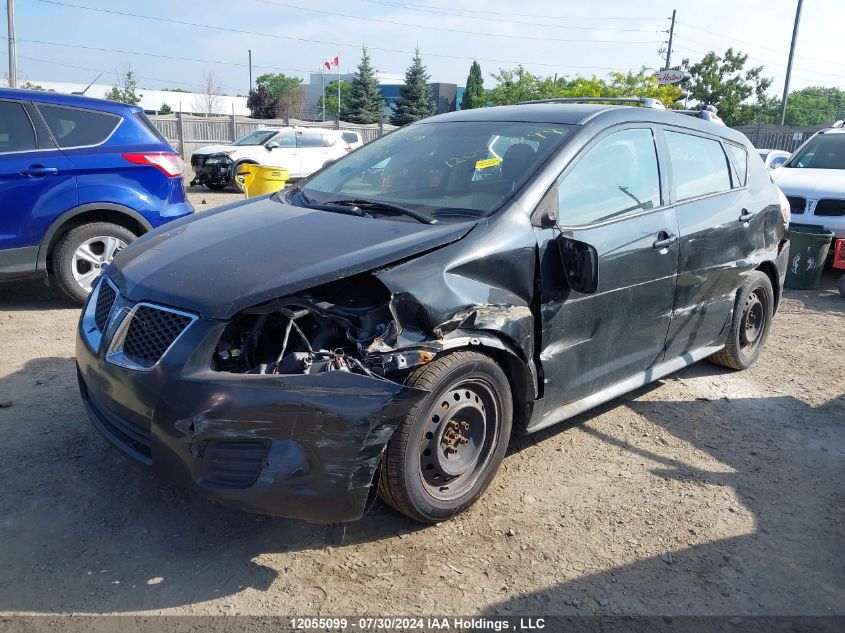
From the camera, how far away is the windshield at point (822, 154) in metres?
9.97

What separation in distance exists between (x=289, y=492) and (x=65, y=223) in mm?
4621

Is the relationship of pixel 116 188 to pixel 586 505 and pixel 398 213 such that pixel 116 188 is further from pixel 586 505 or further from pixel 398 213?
pixel 586 505

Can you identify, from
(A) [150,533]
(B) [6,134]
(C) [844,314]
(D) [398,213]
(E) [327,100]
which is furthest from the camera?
(E) [327,100]

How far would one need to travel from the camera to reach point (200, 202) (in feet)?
49.8

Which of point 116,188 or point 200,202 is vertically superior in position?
point 116,188

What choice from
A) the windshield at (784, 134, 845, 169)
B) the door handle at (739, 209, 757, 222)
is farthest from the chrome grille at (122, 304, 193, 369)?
the windshield at (784, 134, 845, 169)

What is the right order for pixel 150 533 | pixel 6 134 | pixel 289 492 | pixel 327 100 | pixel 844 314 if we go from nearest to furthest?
1. pixel 289 492
2. pixel 150 533
3. pixel 6 134
4. pixel 844 314
5. pixel 327 100

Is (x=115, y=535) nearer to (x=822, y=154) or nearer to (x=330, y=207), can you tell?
(x=330, y=207)

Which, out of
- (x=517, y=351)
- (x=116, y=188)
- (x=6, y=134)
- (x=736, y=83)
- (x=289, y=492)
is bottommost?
(x=289, y=492)

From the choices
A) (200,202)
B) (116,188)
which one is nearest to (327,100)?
(200,202)

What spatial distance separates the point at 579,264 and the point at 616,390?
1.03 meters

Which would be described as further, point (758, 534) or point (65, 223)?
point (65, 223)

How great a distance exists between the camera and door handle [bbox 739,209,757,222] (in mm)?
4723

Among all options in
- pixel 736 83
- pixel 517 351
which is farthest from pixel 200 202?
pixel 736 83
